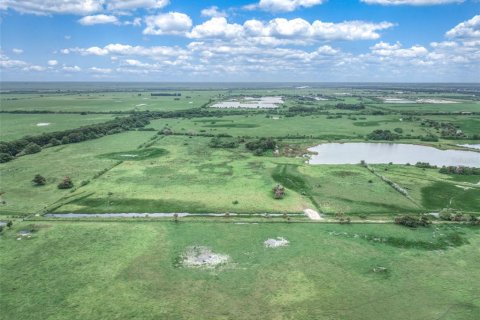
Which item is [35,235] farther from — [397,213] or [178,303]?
[397,213]

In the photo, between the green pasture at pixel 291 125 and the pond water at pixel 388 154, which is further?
the green pasture at pixel 291 125

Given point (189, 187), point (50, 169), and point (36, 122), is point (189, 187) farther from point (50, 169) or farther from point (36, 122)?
point (36, 122)

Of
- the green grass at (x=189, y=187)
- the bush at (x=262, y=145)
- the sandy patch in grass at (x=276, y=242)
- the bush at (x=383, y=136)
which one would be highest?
the bush at (x=383, y=136)

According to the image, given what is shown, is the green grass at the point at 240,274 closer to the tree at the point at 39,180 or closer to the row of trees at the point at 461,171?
the tree at the point at 39,180

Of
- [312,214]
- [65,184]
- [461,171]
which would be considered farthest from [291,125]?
[65,184]

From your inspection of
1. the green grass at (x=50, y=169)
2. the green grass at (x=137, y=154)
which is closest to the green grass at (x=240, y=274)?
the green grass at (x=50, y=169)

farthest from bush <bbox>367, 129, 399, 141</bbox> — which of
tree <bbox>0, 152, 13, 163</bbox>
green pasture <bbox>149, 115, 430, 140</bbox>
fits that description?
tree <bbox>0, 152, 13, 163</bbox>

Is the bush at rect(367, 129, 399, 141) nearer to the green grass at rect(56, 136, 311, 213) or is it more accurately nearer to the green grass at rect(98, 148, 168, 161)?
the green grass at rect(56, 136, 311, 213)
